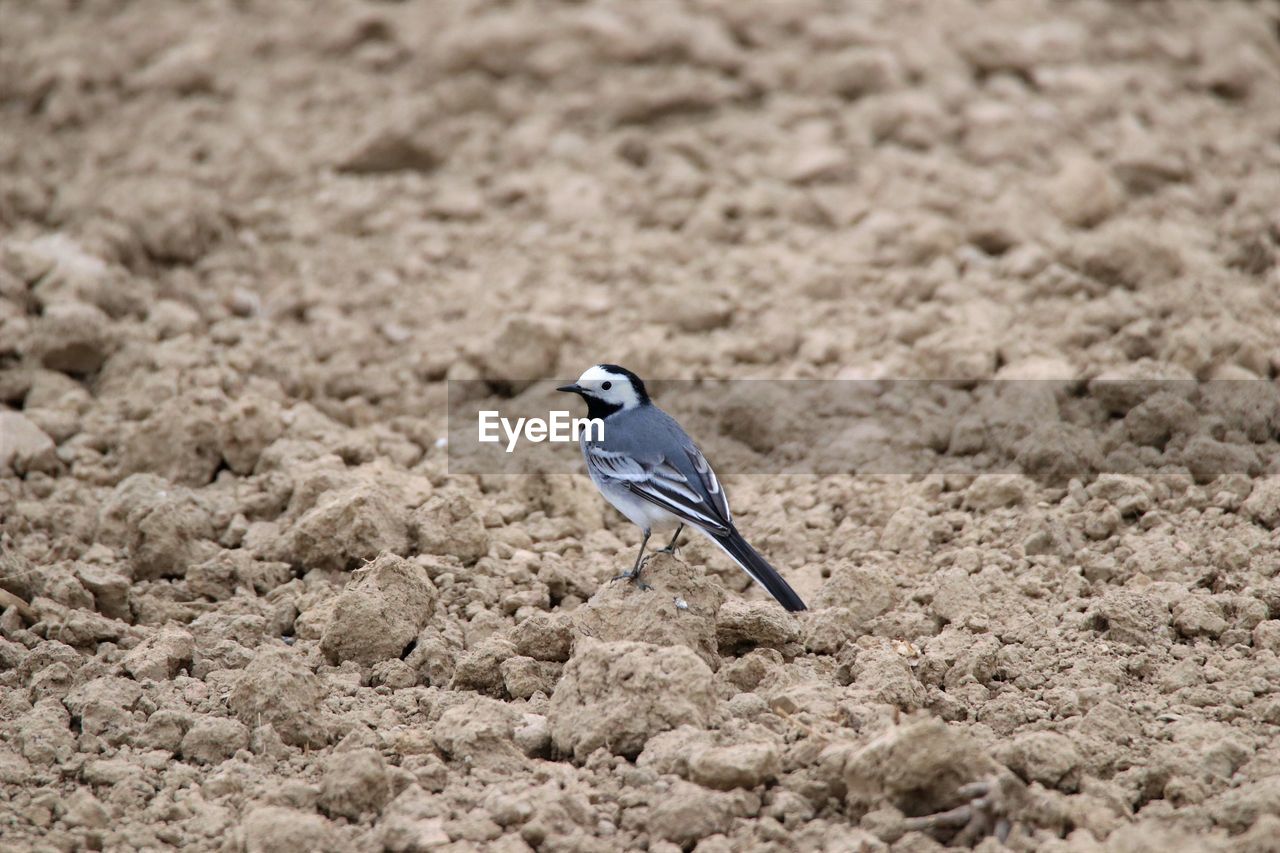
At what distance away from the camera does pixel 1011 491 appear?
604cm

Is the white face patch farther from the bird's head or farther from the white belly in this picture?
the white belly

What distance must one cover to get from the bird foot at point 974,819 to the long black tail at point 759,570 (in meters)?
1.09

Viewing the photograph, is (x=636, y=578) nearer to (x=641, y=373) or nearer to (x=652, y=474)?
(x=652, y=474)

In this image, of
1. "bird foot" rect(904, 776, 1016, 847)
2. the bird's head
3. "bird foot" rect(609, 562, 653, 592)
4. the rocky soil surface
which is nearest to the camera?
"bird foot" rect(904, 776, 1016, 847)

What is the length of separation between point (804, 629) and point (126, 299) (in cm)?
474

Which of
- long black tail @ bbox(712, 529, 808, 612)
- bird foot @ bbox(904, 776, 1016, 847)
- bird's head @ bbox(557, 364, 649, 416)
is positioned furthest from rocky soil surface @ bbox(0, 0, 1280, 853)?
bird's head @ bbox(557, 364, 649, 416)

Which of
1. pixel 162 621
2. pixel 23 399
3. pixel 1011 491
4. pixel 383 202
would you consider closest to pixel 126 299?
pixel 23 399

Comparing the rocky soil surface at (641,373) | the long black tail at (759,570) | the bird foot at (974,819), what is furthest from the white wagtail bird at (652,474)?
the bird foot at (974,819)

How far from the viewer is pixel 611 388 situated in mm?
6094

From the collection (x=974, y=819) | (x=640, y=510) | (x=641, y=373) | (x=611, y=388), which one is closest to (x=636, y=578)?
(x=640, y=510)

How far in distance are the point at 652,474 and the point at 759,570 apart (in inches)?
29.7

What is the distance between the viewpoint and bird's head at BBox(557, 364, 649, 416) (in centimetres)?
605

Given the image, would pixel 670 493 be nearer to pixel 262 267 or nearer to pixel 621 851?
pixel 621 851

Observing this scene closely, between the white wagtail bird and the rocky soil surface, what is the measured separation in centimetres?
21
